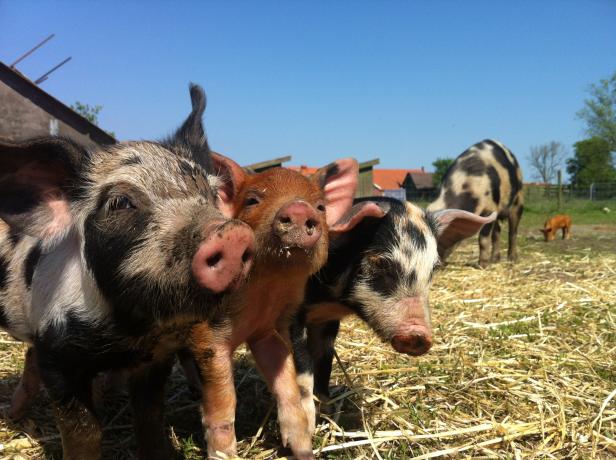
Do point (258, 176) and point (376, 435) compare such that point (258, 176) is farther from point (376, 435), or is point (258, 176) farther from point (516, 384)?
point (516, 384)

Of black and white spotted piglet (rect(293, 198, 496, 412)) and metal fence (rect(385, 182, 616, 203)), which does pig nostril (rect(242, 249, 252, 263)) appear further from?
metal fence (rect(385, 182, 616, 203))

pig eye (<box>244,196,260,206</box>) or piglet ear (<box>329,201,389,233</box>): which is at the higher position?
pig eye (<box>244,196,260,206</box>)

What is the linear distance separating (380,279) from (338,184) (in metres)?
0.66

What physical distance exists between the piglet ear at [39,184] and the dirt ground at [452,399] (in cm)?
130

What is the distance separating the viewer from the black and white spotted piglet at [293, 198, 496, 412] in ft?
9.50

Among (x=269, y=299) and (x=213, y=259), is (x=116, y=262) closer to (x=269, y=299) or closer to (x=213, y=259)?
(x=213, y=259)

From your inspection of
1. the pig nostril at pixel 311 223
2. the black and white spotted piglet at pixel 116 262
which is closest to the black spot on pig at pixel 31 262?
the black and white spotted piglet at pixel 116 262

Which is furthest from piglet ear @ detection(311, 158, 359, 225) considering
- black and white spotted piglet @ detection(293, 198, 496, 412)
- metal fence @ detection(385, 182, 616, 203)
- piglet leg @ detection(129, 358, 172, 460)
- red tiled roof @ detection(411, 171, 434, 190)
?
red tiled roof @ detection(411, 171, 434, 190)

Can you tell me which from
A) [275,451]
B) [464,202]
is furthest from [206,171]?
[464,202]

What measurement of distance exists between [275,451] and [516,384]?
1.80m

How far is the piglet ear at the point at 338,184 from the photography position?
10.6ft

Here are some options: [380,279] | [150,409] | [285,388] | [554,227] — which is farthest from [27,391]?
[554,227]

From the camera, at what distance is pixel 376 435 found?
113 inches

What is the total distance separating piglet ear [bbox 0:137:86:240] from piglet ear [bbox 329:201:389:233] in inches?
55.0
